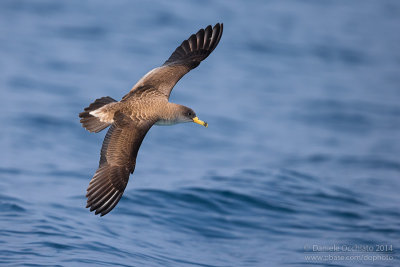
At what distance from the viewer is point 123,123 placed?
801 cm

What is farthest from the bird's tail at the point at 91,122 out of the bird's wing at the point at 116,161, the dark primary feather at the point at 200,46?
the dark primary feather at the point at 200,46

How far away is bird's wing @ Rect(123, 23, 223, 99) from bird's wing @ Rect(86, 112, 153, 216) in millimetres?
1092

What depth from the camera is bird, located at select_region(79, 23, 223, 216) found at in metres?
7.78

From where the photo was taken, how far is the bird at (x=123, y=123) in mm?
7781

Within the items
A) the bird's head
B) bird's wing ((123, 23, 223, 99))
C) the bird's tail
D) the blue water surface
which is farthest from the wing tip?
the blue water surface

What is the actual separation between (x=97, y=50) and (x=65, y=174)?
6.50 metres

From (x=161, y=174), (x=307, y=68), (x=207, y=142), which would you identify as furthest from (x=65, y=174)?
(x=307, y=68)

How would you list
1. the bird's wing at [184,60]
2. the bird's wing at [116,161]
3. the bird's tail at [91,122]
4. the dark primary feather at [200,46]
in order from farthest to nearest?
the dark primary feather at [200,46]
the bird's wing at [184,60]
the bird's tail at [91,122]
the bird's wing at [116,161]

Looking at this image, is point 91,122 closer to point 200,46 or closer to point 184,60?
point 184,60

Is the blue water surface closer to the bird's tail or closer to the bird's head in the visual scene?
the bird's tail

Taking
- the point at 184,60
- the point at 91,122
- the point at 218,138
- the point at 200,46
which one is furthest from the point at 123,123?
the point at 218,138

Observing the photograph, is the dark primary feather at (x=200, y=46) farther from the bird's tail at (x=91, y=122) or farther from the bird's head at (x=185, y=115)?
the bird's tail at (x=91, y=122)

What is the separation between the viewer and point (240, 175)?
12367 millimetres

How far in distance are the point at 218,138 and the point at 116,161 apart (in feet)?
22.0
